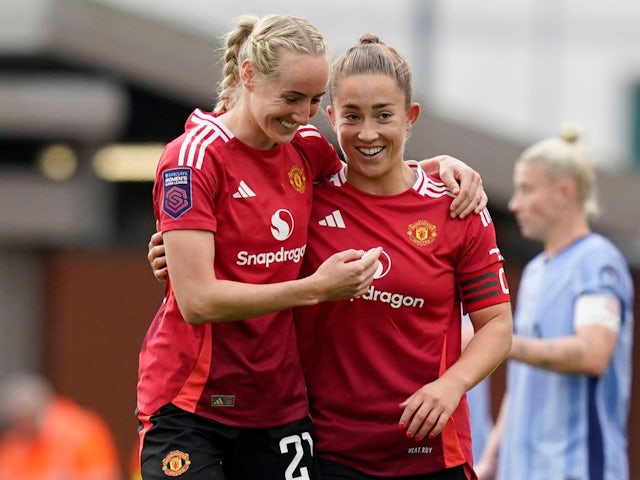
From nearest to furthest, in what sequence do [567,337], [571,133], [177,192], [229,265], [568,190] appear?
[177,192] < [229,265] < [567,337] < [568,190] < [571,133]

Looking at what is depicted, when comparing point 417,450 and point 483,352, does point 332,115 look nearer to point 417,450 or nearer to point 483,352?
point 483,352

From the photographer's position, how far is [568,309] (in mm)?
6309

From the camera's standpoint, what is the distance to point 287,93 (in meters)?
4.38

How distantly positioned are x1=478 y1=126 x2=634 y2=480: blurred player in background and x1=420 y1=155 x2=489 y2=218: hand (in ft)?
4.28

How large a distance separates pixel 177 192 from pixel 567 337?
2401mm

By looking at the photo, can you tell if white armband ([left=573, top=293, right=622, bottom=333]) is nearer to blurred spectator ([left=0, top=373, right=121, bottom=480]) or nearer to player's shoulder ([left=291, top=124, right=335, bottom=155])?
player's shoulder ([left=291, top=124, right=335, bottom=155])

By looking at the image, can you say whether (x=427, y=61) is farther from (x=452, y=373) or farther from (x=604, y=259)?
(x=452, y=373)

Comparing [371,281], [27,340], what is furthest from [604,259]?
[27,340]

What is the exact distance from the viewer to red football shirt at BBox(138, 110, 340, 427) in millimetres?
4383

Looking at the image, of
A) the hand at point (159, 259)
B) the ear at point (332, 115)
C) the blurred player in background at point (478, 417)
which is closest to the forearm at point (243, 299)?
the hand at point (159, 259)

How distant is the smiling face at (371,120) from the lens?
15.1ft

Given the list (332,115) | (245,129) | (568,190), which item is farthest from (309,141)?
(568,190)

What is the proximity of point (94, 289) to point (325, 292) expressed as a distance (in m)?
8.07

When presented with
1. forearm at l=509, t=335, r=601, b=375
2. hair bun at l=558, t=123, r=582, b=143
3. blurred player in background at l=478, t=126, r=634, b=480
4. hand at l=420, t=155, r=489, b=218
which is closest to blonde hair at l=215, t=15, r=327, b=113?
hand at l=420, t=155, r=489, b=218
